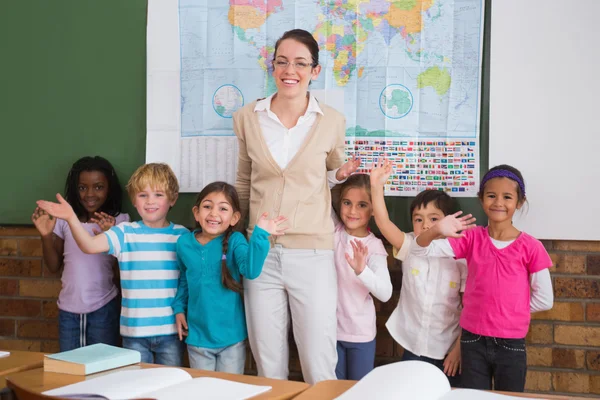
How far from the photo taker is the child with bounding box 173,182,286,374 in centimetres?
246

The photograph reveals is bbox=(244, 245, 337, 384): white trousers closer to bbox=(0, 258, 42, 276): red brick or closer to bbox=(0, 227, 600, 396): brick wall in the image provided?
bbox=(0, 227, 600, 396): brick wall

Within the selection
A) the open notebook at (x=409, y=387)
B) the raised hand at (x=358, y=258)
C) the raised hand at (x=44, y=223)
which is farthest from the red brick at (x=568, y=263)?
the raised hand at (x=44, y=223)

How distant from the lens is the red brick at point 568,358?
102 inches

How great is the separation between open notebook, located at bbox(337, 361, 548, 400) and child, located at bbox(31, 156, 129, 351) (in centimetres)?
193

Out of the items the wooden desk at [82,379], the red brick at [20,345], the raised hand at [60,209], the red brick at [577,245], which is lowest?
the red brick at [20,345]

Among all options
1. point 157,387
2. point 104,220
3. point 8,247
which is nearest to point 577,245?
point 157,387

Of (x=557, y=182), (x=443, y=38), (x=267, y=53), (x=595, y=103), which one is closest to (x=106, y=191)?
(x=267, y=53)

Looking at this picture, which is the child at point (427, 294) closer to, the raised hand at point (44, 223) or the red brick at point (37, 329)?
the raised hand at point (44, 223)

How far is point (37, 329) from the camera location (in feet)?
10.4

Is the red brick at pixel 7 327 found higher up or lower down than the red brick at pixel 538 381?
higher up

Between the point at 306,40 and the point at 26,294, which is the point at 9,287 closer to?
the point at 26,294

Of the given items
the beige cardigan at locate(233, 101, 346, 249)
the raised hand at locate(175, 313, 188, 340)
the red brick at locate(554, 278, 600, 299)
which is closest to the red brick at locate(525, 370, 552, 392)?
the red brick at locate(554, 278, 600, 299)

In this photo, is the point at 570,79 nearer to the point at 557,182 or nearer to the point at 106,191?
the point at 557,182

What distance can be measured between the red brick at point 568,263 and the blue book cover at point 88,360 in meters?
1.84
